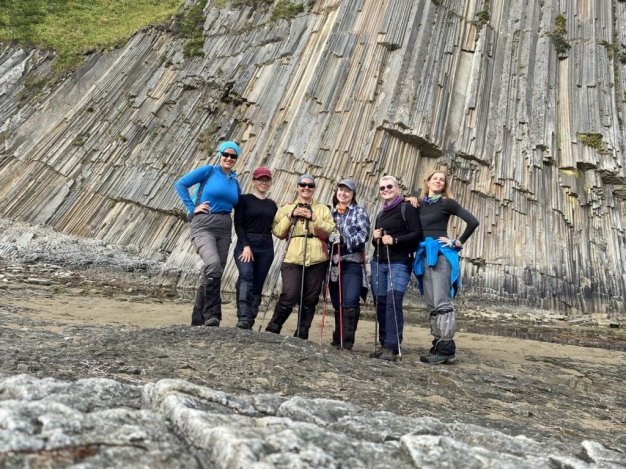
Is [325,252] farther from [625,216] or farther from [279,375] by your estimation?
[625,216]

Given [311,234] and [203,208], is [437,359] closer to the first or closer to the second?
[311,234]

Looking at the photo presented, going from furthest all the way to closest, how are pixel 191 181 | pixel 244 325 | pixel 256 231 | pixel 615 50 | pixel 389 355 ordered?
pixel 615 50
pixel 256 231
pixel 191 181
pixel 244 325
pixel 389 355

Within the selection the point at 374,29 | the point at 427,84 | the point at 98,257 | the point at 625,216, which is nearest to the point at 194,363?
the point at 98,257

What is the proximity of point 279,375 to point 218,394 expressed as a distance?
174 centimetres

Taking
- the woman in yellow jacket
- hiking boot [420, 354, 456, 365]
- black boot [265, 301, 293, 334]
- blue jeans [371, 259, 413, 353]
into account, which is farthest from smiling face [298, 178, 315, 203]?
hiking boot [420, 354, 456, 365]

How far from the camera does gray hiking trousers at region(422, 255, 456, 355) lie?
6.64 m

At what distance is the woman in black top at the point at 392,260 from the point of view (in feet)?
21.9

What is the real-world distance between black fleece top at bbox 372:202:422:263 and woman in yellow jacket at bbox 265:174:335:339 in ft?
2.34

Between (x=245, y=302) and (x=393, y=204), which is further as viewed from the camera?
(x=393, y=204)

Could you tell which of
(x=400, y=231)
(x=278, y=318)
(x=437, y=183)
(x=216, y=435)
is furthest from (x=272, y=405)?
(x=437, y=183)

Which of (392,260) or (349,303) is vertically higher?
(392,260)

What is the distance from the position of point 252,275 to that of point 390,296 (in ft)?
5.92

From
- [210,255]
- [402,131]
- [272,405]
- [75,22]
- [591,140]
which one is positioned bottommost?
[272,405]

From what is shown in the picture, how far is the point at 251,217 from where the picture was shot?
281 inches
